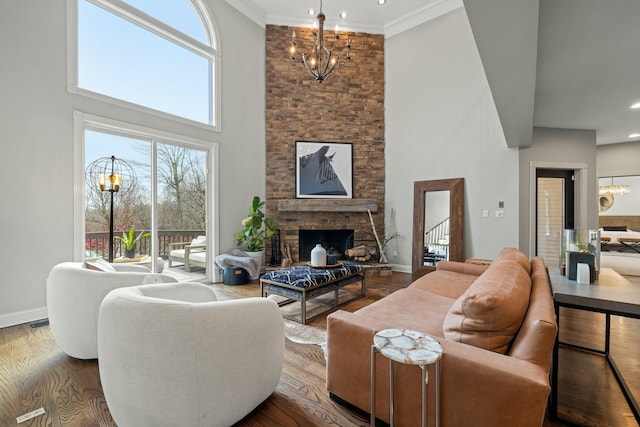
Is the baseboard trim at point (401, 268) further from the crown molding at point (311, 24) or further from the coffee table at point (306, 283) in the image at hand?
the crown molding at point (311, 24)

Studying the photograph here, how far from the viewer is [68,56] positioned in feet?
10.2

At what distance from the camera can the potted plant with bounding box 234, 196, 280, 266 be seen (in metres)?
4.73

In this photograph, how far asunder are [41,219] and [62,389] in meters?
1.99

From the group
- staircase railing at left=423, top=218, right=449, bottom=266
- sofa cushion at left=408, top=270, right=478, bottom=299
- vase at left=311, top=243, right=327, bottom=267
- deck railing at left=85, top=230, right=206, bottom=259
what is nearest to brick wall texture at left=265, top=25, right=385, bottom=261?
staircase railing at left=423, top=218, right=449, bottom=266

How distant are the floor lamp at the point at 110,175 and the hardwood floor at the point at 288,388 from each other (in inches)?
63.7

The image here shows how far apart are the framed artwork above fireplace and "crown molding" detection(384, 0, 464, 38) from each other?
2.45 metres

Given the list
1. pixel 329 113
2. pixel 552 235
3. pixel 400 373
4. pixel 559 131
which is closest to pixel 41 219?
pixel 400 373

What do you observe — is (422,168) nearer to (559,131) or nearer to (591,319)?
(559,131)

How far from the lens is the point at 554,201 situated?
16.8 ft

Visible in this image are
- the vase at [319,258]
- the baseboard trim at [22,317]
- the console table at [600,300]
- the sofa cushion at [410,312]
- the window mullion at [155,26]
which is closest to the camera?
the console table at [600,300]

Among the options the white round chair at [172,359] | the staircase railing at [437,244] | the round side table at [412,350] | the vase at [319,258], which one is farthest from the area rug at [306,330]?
the staircase railing at [437,244]

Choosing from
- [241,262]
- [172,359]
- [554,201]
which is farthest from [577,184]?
[172,359]

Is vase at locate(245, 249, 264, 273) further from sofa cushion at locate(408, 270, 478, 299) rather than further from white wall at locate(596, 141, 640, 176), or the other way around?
white wall at locate(596, 141, 640, 176)

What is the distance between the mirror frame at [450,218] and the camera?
4.88 m
